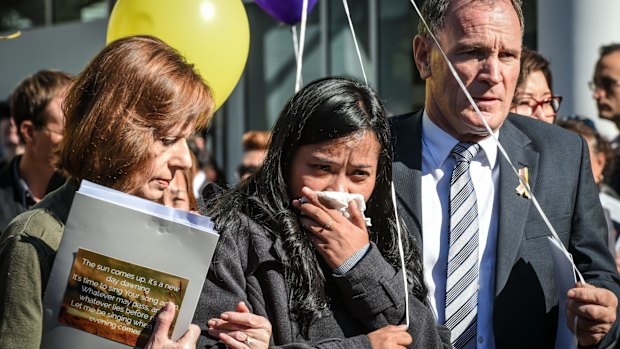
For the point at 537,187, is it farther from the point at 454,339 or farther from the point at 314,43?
the point at 314,43

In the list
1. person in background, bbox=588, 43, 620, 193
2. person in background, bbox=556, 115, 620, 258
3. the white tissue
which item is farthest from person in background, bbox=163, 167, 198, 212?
person in background, bbox=588, 43, 620, 193

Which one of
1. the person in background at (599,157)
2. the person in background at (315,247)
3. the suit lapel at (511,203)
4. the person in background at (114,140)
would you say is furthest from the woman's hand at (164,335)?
the person in background at (599,157)

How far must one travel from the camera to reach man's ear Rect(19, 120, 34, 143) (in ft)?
15.3

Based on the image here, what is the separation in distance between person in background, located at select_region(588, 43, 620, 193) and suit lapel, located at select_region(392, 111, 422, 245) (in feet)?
9.90

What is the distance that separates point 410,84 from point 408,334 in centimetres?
823

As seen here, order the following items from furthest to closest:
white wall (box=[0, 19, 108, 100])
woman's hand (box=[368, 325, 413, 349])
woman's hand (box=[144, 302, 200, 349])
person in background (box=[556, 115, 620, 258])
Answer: white wall (box=[0, 19, 108, 100]) < person in background (box=[556, 115, 620, 258]) < woman's hand (box=[368, 325, 413, 349]) < woman's hand (box=[144, 302, 200, 349])

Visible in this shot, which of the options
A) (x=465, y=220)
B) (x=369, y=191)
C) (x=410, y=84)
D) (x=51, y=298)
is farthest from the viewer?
(x=410, y=84)

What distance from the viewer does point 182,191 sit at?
4.20 meters

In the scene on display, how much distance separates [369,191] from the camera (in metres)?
2.77

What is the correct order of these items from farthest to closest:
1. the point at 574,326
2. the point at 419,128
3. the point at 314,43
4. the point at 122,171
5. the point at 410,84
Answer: the point at 314,43, the point at 410,84, the point at 419,128, the point at 574,326, the point at 122,171

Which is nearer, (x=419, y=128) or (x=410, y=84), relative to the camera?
(x=419, y=128)

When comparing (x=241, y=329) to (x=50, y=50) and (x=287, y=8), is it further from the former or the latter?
(x=50, y=50)

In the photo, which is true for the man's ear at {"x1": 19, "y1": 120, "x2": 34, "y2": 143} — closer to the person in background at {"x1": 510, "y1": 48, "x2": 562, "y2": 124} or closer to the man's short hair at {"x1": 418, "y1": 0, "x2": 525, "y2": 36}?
the man's short hair at {"x1": 418, "y1": 0, "x2": 525, "y2": 36}

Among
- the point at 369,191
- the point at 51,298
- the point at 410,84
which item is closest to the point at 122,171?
the point at 51,298
